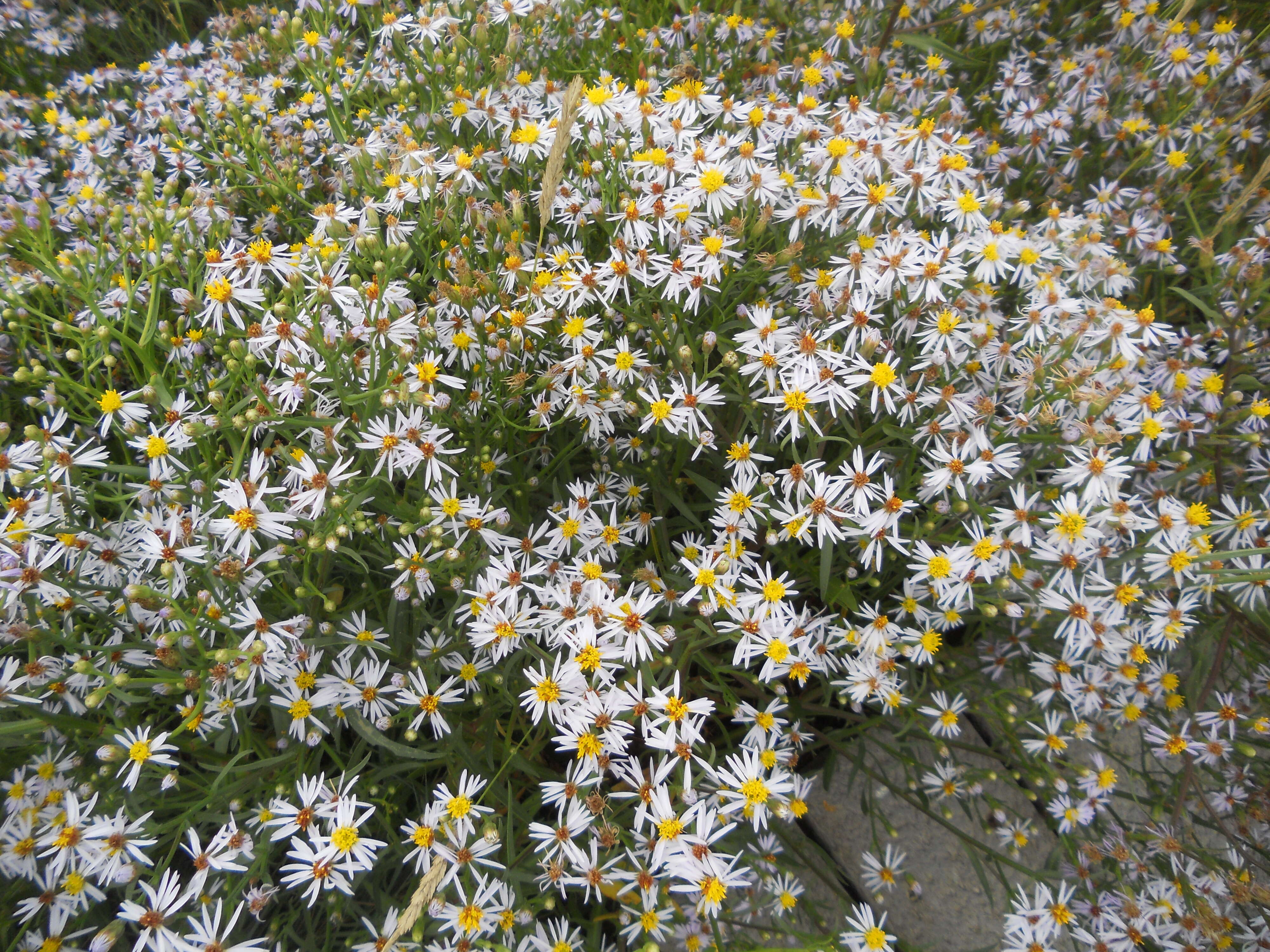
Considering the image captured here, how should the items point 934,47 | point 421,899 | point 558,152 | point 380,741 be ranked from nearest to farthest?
point 421,899 < point 380,741 < point 558,152 < point 934,47

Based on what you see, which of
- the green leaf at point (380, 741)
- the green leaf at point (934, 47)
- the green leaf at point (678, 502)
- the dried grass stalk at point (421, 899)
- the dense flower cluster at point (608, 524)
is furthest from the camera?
the green leaf at point (934, 47)

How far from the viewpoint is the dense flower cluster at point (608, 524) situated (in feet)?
5.62

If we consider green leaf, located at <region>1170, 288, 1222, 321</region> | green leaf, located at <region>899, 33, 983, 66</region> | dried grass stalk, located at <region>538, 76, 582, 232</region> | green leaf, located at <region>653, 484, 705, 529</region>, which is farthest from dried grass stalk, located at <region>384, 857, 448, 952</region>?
green leaf, located at <region>899, 33, 983, 66</region>

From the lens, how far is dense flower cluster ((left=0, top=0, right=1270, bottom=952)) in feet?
5.62

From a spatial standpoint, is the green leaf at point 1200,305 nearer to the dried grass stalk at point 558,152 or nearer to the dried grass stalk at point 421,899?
the dried grass stalk at point 558,152

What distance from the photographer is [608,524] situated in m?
2.26

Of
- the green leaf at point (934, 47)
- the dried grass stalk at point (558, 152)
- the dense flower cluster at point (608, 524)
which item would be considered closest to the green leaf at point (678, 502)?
the dense flower cluster at point (608, 524)

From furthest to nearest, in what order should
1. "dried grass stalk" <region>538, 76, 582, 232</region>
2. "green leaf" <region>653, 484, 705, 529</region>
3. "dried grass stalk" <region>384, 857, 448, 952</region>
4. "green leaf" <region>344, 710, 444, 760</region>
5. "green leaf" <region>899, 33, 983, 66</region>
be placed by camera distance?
"green leaf" <region>899, 33, 983, 66</region> < "green leaf" <region>653, 484, 705, 529</region> < "dried grass stalk" <region>538, 76, 582, 232</region> < "green leaf" <region>344, 710, 444, 760</region> < "dried grass stalk" <region>384, 857, 448, 952</region>

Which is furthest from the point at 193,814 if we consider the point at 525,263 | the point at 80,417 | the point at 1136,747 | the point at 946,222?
the point at 1136,747

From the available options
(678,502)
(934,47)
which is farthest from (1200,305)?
(678,502)

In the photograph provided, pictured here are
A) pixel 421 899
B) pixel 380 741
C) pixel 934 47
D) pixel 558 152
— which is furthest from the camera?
pixel 934 47

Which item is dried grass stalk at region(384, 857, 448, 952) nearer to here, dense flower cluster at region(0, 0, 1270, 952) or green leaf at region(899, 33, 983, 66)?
dense flower cluster at region(0, 0, 1270, 952)

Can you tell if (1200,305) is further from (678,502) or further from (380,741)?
(380,741)

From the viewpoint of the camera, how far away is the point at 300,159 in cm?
282
